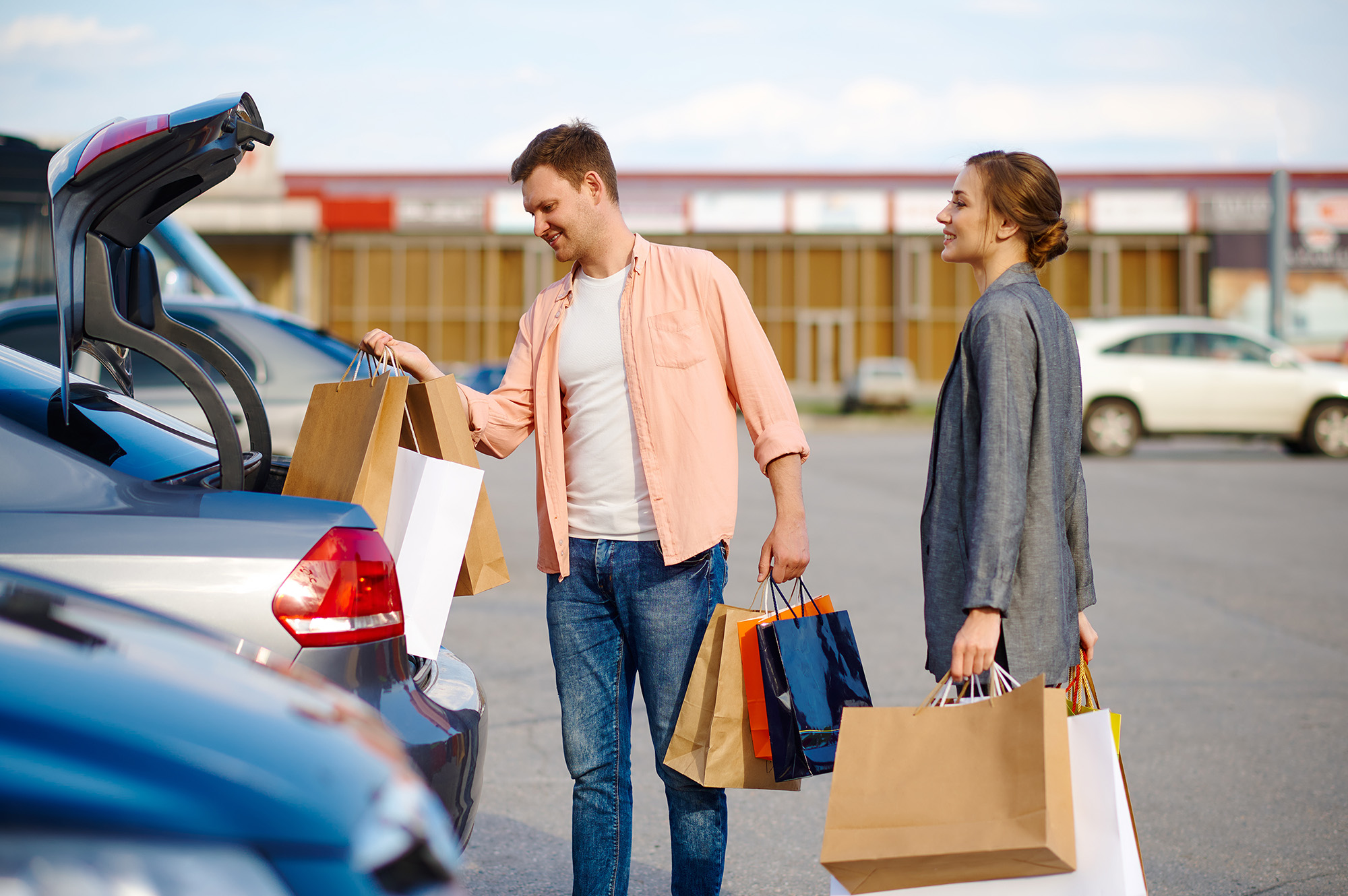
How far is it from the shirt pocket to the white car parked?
46.8 ft

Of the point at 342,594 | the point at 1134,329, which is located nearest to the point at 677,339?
the point at 342,594

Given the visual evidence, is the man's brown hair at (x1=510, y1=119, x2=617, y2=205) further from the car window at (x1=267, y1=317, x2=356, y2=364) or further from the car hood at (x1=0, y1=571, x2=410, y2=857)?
the car window at (x1=267, y1=317, x2=356, y2=364)

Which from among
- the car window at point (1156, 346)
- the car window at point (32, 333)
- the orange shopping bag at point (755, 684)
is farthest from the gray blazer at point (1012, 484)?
the car window at point (1156, 346)

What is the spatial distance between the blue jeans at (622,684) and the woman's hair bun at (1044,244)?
948 millimetres

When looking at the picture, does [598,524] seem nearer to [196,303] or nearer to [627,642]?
[627,642]

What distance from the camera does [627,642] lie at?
2.79m

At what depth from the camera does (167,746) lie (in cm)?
137

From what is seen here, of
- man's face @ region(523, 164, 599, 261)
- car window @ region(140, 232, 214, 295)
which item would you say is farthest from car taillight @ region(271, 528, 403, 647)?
car window @ region(140, 232, 214, 295)

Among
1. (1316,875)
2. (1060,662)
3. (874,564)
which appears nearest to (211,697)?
(1060,662)

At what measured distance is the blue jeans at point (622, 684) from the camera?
8.82ft

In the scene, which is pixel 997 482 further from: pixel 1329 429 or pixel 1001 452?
pixel 1329 429

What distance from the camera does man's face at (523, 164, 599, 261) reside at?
8.89 feet

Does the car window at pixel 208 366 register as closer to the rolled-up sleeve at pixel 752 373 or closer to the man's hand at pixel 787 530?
the rolled-up sleeve at pixel 752 373

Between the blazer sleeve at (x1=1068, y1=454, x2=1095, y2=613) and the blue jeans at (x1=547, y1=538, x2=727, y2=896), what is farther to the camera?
the blue jeans at (x1=547, y1=538, x2=727, y2=896)
